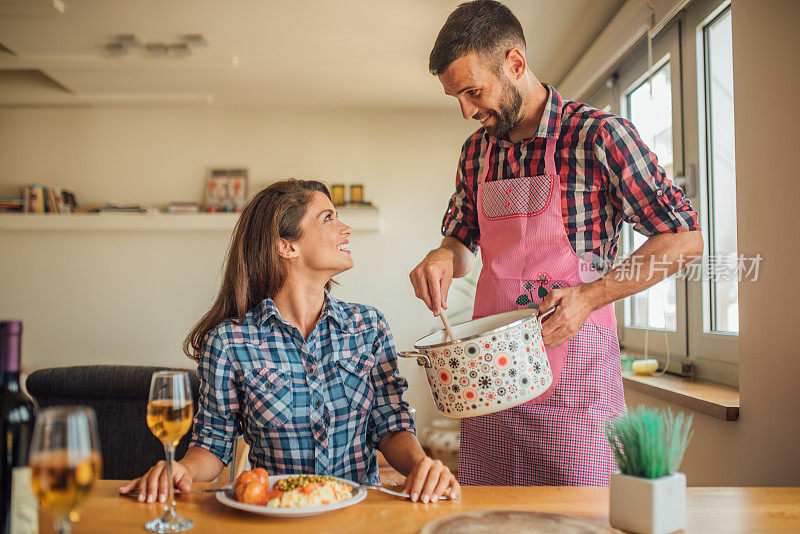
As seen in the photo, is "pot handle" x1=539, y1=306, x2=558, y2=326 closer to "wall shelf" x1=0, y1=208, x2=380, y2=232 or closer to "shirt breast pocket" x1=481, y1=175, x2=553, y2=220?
"shirt breast pocket" x1=481, y1=175, x2=553, y2=220

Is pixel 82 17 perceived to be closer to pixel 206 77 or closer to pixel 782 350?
pixel 206 77

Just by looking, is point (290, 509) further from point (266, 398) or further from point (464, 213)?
point (464, 213)

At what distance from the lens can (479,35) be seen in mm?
1395

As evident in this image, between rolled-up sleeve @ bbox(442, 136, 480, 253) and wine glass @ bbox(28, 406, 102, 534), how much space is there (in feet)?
3.72

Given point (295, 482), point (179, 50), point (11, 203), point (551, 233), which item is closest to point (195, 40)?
point (179, 50)

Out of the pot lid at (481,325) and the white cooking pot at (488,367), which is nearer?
the white cooking pot at (488,367)

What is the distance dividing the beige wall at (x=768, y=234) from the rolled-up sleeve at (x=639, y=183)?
1.33 feet

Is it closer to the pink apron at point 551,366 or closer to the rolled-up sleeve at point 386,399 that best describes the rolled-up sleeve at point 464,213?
the pink apron at point 551,366

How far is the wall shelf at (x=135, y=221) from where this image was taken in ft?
15.3

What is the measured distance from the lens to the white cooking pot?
1.04 meters

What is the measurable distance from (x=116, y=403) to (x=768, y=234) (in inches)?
71.3

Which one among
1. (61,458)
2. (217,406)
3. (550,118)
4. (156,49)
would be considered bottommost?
(217,406)

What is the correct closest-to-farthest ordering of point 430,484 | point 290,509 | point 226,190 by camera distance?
point 290,509
point 430,484
point 226,190

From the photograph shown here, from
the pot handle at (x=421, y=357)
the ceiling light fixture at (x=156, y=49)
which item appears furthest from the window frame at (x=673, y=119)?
the ceiling light fixture at (x=156, y=49)
